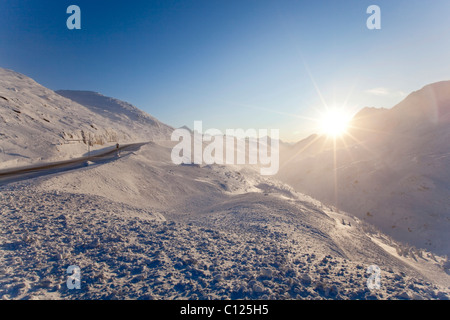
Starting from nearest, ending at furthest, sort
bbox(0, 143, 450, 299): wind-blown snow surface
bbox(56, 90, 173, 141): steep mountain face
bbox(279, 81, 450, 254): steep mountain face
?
bbox(0, 143, 450, 299): wind-blown snow surface, bbox(279, 81, 450, 254): steep mountain face, bbox(56, 90, 173, 141): steep mountain face

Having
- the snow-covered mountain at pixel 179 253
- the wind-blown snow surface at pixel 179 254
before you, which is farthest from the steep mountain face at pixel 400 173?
the wind-blown snow surface at pixel 179 254

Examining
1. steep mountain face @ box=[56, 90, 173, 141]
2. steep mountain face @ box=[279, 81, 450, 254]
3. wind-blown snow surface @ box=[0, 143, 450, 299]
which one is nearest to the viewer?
wind-blown snow surface @ box=[0, 143, 450, 299]

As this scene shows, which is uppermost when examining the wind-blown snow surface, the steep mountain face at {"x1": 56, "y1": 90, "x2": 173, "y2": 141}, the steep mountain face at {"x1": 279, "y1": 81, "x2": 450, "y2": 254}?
the steep mountain face at {"x1": 56, "y1": 90, "x2": 173, "y2": 141}

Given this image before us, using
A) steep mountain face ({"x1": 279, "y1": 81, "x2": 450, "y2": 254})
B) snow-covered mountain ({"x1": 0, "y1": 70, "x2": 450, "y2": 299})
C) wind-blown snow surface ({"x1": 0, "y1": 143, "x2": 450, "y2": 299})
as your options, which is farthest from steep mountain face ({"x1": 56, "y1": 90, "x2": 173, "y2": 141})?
wind-blown snow surface ({"x1": 0, "y1": 143, "x2": 450, "y2": 299})

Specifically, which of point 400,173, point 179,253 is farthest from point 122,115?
point 179,253

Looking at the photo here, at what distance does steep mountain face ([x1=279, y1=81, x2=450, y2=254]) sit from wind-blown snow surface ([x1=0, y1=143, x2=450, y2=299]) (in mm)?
9656

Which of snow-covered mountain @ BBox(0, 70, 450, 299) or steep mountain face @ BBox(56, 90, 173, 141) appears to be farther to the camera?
steep mountain face @ BBox(56, 90, 173, 141)

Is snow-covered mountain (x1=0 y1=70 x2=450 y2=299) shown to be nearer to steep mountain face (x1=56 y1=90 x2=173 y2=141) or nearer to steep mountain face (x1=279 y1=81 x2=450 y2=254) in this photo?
steep mountain face (x1=279 y1=81 x2=450 y2=254)

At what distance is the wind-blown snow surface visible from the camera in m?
5.45

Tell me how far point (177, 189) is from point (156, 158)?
10.4 m

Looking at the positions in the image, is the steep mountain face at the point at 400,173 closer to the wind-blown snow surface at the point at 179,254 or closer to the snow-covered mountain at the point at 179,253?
the snow-covered mountain at the point at 179,253

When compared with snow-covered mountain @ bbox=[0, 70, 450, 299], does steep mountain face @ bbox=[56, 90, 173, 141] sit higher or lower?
higher
